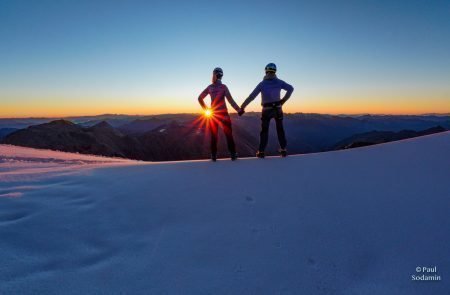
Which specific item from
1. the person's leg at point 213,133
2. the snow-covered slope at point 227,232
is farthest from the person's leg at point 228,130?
the snow-covered slope at point 227,232

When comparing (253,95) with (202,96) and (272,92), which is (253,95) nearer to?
(272,92)

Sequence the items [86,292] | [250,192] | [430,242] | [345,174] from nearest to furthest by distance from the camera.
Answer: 1. [86,292]
2. [430,242]
3. [250,192]
4. [345,174]

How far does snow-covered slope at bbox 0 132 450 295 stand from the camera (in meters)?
1.97

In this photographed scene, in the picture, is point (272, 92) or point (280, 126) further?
point (280, 126)

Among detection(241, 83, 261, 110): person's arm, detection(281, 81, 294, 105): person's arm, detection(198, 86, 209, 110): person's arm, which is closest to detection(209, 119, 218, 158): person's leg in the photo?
detection(198, 86, 209, 110): person's arm

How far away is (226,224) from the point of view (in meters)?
2.70

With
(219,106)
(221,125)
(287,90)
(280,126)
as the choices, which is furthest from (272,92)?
(221,125)

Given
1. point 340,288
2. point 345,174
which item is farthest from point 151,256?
point 345,174

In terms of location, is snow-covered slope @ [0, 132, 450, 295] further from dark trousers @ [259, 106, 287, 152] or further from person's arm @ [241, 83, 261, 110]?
person's arm @ [241, 83, 261, 110]

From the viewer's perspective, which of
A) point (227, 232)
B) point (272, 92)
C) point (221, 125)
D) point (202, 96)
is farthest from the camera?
point (202, 96)

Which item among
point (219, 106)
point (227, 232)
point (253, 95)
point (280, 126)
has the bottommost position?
point (227, 232)

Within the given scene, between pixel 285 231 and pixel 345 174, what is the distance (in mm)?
1796

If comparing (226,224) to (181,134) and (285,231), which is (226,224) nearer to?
(285,231)

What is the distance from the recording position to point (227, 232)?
257 centimetres
